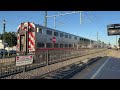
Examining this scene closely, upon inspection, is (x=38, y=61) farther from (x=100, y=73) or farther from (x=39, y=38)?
(x=100, y=73)

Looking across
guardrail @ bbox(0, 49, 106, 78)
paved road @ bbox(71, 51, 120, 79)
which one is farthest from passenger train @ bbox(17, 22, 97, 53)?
paved road @ bbox(71, 51, 120, 79)

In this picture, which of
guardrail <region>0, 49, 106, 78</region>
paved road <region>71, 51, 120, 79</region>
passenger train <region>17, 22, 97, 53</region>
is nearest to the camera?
paved road <region>71, 51, 120, 79</region>

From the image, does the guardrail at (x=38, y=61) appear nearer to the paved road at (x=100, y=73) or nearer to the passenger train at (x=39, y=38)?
the passenger train at (x=39, y=38)

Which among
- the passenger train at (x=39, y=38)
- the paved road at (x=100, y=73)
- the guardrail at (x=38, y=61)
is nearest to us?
the paved road at (x=100, y=73)

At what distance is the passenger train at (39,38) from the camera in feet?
68.5

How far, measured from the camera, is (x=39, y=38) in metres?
24.9

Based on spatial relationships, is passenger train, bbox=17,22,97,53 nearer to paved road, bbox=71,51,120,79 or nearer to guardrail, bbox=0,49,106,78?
guardrail, bbox=0,49,106,78

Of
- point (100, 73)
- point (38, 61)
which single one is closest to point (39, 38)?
point (38, 61)

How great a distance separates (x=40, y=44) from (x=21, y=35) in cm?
338

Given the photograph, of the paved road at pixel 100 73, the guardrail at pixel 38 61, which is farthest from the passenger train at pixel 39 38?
the paved road at pixel 100 73

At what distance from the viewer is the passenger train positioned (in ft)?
68.5
